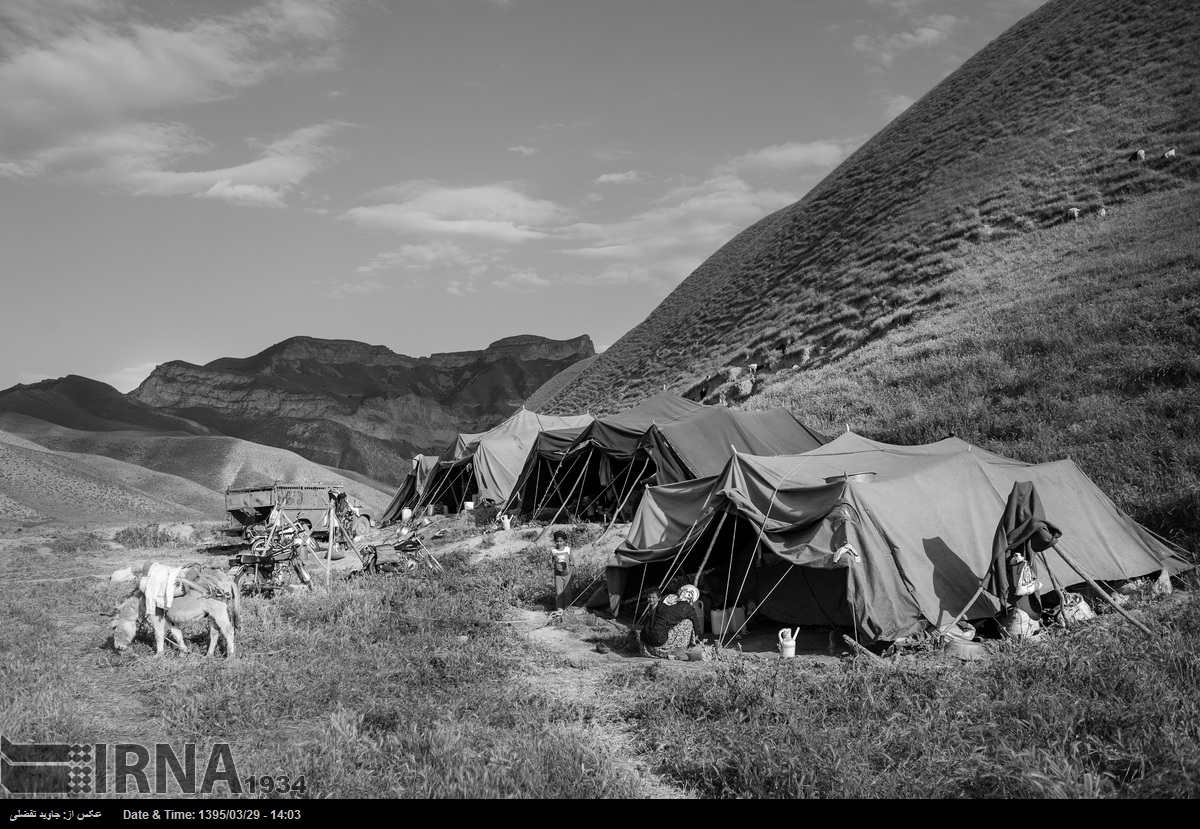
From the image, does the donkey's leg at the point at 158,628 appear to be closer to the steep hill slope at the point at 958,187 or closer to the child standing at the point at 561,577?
the child standing at the point at 561,577

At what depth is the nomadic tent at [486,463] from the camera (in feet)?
81.9

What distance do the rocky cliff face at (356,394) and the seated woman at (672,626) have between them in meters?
117

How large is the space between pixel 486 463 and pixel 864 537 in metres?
16.8

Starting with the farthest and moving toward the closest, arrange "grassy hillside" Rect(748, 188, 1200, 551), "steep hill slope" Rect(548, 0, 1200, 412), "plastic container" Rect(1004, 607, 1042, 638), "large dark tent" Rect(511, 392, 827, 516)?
"steep hill slope" Rect(548, 0, 1200, 412) → "large dark tent" Rect(511, 392, 827, 516) → "grassy hillside" Rect(748, 188, 1200, 551) → "plastic container" Rect(1004, 607, 1042, 638)

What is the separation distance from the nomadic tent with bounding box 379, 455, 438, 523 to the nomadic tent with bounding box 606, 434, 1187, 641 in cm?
1671

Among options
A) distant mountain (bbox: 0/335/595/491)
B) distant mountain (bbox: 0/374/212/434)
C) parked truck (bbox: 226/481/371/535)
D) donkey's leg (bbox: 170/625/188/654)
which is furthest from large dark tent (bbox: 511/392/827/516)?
distant mountain (bbox: 0/374/212/434)

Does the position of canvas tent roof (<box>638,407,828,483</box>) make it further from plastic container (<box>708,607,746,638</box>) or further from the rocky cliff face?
the rocky cliff face

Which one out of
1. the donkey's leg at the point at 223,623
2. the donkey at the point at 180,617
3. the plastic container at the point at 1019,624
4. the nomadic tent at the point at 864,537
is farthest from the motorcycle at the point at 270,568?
the plastic container at the point at 1019,624

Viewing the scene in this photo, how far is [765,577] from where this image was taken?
11.2 meters

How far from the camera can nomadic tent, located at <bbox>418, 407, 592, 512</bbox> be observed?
2497 cm

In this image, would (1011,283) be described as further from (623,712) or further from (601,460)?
(623,712)

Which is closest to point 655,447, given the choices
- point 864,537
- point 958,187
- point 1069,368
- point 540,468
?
point 540,468

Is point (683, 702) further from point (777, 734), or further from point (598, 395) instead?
point (598, 395)

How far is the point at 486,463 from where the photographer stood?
25203 millimetres
